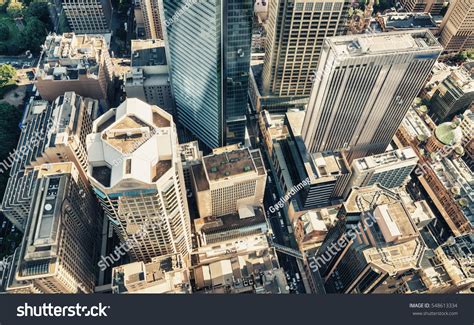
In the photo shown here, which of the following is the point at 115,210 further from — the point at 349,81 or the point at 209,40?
the point at 349,81

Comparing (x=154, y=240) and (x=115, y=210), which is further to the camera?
(x=154, y=240)

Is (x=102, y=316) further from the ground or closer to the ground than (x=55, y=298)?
closer to the ground

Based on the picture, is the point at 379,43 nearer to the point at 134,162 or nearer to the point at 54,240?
the point at 134,162

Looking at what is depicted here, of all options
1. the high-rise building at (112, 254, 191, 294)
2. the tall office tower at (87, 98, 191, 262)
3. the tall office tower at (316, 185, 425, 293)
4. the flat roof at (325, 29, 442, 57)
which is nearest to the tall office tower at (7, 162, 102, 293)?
the high-rise building at (112, 254, 191, 294)

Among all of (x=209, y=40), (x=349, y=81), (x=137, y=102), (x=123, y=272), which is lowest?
(x=123, y=272)

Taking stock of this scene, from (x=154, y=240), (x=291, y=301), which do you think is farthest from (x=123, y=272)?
(x=291, y=301)

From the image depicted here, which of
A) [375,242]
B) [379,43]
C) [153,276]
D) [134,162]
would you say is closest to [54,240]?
[153,276]

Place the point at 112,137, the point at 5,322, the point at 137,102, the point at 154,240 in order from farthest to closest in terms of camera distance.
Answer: the point at 154,240 → the point at 137,102 → the point at 112,137 → the point at 5,322
